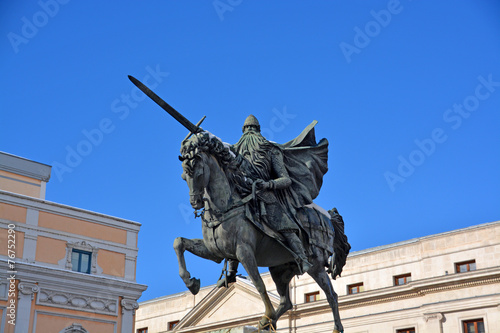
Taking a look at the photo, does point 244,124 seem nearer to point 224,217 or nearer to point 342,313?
point 224,217

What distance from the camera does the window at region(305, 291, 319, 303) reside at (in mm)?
42375

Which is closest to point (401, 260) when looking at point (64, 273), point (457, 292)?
point (457, 292)

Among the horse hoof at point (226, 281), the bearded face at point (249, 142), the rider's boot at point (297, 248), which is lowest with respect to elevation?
the horse hoof at point (226, 281)

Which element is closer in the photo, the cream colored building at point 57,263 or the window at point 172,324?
the cream colored building at point 57,263

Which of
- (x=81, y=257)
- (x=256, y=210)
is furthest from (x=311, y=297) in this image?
(x=256, y=210)

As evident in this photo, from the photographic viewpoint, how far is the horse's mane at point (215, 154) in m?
7.60

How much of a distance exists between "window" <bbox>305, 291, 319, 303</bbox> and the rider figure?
3464 cm

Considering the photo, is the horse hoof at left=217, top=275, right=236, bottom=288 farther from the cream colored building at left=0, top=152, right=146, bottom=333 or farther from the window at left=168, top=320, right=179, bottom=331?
the window at left=168, top=320, right=179, bottom=331

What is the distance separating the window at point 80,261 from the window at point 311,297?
15593 mm

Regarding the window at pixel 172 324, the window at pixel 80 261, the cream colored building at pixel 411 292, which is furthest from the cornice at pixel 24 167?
the window at pixel 172 324

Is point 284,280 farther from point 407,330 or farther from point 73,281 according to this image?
point 407,330

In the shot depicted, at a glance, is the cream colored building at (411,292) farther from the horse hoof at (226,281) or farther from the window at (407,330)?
the horse hoof at (226,281)

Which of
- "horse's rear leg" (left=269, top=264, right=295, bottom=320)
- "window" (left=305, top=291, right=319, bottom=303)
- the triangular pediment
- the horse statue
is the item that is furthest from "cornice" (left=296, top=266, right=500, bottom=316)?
the horse statue

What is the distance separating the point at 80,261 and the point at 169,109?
25.8m
